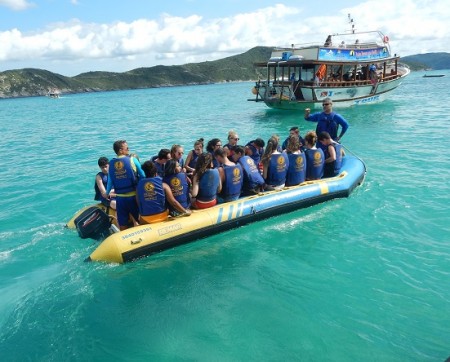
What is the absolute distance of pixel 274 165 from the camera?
295 inches

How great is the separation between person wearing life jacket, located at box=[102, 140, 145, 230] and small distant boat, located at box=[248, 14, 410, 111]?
17.3 m

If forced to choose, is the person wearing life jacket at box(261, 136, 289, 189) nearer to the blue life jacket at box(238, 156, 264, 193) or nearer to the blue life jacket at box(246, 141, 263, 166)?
the blue life jacket at box(238, 156, 264, 193)

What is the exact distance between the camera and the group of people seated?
590 centimetres

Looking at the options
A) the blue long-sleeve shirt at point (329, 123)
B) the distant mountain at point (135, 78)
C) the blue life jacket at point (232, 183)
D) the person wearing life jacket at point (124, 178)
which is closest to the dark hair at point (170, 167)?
the person wearing life jacket at point (124, 178)

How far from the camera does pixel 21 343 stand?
4449mm

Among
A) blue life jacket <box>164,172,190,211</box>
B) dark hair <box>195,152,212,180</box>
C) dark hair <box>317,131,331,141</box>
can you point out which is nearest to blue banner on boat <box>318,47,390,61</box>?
dark hair <box>317,131,331,141</box>

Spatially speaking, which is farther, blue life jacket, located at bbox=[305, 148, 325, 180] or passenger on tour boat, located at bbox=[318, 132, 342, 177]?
passenger on tour boat, located at bbox=[318, 132, 342, 177]

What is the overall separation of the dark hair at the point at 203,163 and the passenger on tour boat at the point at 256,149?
1652 mm

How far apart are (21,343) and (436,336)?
492cm

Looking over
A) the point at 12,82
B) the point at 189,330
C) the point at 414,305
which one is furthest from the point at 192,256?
the point at 12,82

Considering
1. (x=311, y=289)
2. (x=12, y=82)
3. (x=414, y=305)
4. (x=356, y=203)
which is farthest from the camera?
(x=12, y=82)

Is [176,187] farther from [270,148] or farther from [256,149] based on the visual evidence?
[256,149]

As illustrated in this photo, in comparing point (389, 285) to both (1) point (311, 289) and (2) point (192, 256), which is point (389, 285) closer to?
(1) point (311, 289)

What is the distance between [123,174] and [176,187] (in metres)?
0.91
